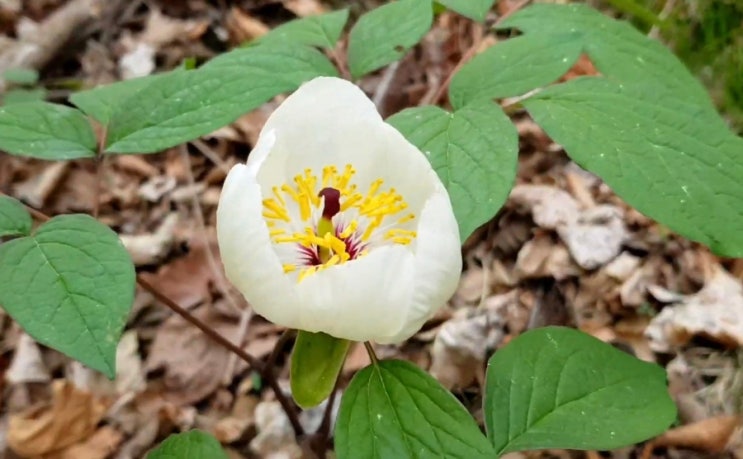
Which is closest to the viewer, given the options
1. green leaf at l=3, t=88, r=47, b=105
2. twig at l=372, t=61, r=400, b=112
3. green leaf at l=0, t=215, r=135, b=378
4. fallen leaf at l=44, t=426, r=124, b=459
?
green leaf at l=0, t=215, r=135, b=378

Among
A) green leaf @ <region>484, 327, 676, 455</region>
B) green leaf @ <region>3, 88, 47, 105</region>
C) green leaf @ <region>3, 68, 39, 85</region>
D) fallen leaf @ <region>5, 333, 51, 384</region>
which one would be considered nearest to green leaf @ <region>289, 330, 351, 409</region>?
green leaf @ <region>484, 327, 676, 455</region>

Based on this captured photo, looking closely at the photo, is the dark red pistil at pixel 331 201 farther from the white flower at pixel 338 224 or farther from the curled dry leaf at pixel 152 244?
the curled dry leaf at pixel 152 244

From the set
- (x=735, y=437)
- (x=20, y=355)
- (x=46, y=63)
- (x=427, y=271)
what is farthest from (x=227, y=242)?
(x=46, y=63)

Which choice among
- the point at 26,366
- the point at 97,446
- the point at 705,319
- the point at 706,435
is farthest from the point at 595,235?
the point at 26,366

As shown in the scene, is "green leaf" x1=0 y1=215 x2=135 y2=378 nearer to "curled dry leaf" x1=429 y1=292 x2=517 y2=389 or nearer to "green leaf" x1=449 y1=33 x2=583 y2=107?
"green leaf" x1=449 y1=33 x2=583 y2=107

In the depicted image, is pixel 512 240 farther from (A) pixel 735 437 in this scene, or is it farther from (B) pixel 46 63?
(B) pixel 46 63

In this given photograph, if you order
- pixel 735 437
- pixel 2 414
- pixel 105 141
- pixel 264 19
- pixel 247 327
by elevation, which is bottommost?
pixel 2 414
